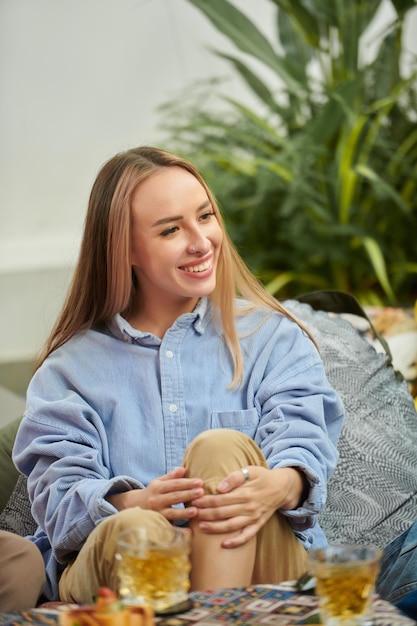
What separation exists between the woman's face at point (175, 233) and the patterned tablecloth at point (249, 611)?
0.60m

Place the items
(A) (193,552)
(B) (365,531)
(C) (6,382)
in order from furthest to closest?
(C) (6,382)
(B) (365,531)
(A) (193,552)

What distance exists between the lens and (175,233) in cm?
177

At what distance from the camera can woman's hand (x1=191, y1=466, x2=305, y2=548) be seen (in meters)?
1.49

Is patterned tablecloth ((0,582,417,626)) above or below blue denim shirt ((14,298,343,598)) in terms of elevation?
below

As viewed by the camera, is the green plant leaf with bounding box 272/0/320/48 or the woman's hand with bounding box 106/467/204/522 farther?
the green plant leaf with bounding box 272/0/320/48

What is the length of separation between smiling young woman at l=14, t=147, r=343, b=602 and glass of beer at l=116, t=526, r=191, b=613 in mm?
253

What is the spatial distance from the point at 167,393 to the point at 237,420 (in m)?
0.12

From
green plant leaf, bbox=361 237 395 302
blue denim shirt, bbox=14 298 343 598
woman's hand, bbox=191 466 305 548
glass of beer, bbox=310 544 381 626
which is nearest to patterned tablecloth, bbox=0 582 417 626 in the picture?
glass of beer, bbox=310 544 381 626

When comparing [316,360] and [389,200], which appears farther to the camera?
[389,200]

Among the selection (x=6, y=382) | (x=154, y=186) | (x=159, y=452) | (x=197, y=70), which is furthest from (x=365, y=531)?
(x=197, y=70)

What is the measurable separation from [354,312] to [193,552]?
1008mm

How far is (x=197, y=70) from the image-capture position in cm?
381

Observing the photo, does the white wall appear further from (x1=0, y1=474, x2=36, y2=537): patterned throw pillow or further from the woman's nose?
the woman's nose

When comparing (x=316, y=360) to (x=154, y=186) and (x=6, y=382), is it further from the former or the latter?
(x=6, y=382)
